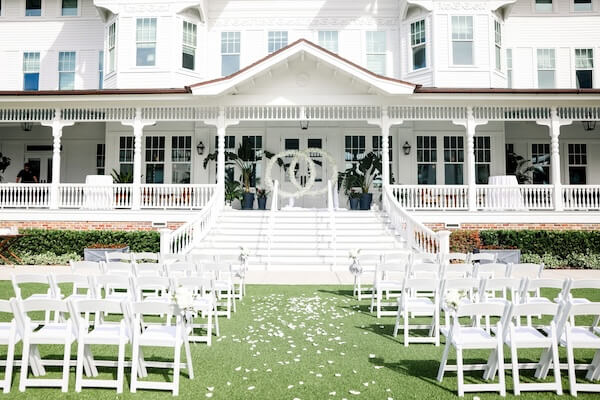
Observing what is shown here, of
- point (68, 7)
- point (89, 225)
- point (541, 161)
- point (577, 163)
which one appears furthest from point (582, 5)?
point (68, 7)

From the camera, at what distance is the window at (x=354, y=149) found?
62.3 feet

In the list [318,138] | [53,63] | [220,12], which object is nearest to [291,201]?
[318,138]

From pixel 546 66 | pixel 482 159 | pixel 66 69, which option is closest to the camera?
pixel 482 159

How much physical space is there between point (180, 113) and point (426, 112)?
30.2 ft

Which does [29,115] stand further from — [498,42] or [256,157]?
[498,42]

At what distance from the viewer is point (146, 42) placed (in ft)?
60.8

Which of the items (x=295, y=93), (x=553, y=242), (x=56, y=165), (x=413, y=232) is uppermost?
(x=295, y=93)

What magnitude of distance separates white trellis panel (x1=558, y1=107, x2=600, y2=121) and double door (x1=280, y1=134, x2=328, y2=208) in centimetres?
932

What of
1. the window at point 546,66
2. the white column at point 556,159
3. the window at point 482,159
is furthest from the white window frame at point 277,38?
the window at point 546,66

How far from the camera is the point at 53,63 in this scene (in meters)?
20.3

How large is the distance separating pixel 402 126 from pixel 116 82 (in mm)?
12600

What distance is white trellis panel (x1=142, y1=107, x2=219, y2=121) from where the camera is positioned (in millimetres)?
15883

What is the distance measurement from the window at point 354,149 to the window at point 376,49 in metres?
3.37

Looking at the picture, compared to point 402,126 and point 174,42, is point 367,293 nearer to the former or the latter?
point 402,126
